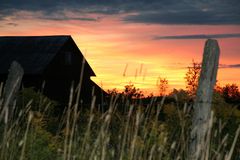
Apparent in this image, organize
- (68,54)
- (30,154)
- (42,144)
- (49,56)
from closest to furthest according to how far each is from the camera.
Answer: (30,154) → (42,144) → (49,56) → (68,54)

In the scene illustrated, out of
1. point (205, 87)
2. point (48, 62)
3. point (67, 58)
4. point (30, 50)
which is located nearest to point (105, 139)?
point (205, 87)

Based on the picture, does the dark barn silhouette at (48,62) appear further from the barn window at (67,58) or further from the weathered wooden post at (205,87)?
the weathered wooden post at (205,87)

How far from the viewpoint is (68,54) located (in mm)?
36250

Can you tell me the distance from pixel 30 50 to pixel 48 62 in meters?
2.41

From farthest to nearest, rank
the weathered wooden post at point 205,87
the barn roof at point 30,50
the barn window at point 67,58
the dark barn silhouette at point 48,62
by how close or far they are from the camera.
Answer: the barn window at point 67,58, the barn roof at point 30,50, the dark barn silhouette at point 48,62, the weathered wooden post at point 205,87

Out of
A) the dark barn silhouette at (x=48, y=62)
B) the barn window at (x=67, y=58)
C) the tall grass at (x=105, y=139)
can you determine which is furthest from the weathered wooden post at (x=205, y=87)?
the barn window at (x=67, y=58)

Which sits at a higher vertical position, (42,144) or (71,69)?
(71,69)

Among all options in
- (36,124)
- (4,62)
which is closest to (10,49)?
(4,62)

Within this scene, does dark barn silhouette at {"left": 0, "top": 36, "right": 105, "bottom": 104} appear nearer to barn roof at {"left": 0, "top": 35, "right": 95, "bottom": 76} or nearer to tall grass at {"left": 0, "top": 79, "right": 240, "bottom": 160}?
barn roof at {"left": 0, "top": 35, "right": 95, "bottom": 76}

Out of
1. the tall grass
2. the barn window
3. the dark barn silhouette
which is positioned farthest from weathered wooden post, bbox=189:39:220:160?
the barn window

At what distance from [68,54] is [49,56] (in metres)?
2.73

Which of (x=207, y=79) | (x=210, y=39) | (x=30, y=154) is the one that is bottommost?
(x=30, y=154)

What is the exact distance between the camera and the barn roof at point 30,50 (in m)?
33.2

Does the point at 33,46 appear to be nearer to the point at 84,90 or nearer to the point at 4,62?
the point at 4,62
